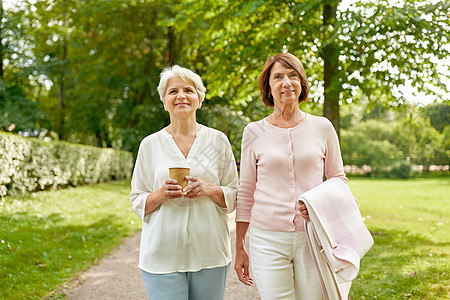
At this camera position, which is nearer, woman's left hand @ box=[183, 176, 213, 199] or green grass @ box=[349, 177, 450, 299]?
woman's left hand @ box=[183, 176, 213, 199]

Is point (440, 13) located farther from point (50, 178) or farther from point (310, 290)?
point (50, 178)

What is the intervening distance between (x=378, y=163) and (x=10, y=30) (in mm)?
29390

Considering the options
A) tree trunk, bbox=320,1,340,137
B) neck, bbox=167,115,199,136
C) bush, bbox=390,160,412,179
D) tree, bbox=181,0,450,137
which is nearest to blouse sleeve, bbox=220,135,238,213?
neck, bbox=167,115,199,136

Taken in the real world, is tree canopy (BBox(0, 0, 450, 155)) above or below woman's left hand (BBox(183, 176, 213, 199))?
above

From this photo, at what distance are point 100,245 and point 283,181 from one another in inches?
215

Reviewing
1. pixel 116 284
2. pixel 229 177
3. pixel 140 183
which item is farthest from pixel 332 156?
pixel 116 284

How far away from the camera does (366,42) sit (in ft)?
21.3

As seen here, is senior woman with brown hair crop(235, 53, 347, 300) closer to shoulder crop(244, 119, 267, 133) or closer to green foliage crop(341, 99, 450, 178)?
shoulder crop(244, 119, 267, 133)

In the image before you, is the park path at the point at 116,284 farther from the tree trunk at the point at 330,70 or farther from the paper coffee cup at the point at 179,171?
the tree trunk at the point at 330,70

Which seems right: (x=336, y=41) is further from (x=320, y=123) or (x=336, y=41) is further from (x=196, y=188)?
(x=196, y=188)

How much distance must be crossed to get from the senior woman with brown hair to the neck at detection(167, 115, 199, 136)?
1.16 feet

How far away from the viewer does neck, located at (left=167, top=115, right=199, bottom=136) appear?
250 centimetres

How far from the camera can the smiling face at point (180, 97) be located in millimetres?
2424

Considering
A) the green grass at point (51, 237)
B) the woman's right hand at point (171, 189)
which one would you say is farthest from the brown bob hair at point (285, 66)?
the green grass at point (51, 237)
